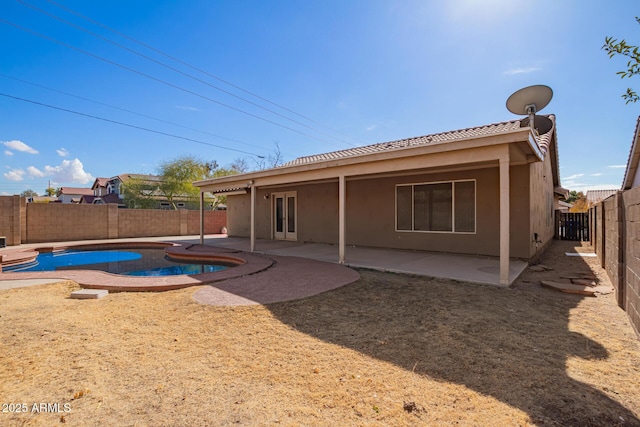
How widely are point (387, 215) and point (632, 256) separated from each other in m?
6.81

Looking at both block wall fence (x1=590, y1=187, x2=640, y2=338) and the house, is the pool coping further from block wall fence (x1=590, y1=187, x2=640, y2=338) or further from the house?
block wall fence (x1=590, y1=187, x2=640, y2=338)

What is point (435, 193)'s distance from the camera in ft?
30.3

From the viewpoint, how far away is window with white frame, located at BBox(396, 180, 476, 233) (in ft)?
28.6

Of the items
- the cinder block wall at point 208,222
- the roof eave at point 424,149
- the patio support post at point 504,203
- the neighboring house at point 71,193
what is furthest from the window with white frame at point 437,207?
the neighboring house at point 71,193

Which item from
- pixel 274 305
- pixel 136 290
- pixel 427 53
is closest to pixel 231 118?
pixel 427 53

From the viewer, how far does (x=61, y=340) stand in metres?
3.35

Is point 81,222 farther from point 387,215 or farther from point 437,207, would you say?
point 437,207

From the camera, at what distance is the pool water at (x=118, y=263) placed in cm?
886

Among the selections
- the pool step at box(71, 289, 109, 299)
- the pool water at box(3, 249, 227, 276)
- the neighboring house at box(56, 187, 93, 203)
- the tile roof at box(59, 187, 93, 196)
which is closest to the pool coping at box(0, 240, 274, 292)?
the pool step at box(71, 289, 109, 299)

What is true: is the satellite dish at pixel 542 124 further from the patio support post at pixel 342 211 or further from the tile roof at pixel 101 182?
the tile roof at pixel 101 182

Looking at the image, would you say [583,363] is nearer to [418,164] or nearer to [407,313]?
[407,313]

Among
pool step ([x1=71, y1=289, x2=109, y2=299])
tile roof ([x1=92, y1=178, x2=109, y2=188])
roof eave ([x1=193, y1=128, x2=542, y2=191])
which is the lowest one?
pool step ([x1=71, y1=289, x2=109, y2=299])

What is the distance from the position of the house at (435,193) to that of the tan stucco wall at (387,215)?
25 millimetres

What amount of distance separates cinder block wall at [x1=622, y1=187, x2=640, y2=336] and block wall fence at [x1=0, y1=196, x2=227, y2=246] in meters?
18.6
